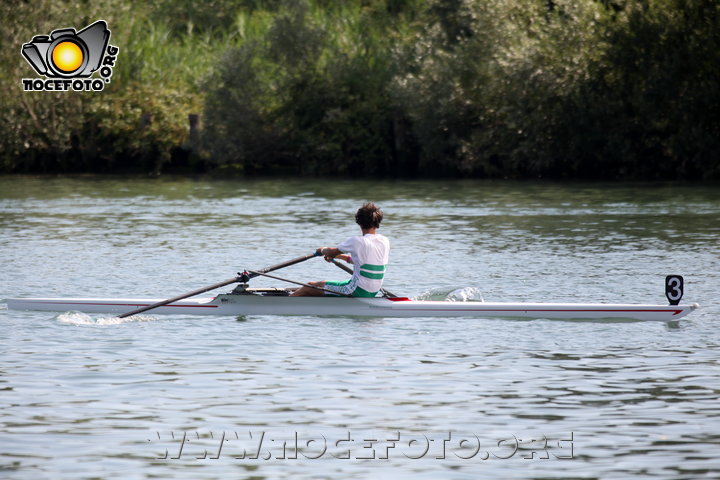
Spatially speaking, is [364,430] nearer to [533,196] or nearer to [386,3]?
[533,196]

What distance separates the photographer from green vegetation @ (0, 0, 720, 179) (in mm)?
46125

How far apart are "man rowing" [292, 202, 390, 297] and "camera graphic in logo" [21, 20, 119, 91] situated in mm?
39812

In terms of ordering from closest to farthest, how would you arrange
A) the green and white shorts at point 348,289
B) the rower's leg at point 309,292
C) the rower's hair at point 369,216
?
the rower's hair at point 369,216 < the green and white shorts at point 348,289 < the rower's leg at point 309,292

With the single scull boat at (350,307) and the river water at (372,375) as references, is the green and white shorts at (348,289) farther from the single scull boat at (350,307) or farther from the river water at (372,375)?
the river water at (372,375)

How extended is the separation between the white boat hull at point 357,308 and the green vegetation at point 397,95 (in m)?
32.0

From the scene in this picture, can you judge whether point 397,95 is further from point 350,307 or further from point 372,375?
point 372,375

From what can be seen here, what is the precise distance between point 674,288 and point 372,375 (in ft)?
15.9

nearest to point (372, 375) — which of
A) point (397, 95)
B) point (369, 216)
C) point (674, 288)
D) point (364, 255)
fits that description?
point (364, 255)

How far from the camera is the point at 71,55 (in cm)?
5381

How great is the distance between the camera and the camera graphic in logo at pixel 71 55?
174 ft

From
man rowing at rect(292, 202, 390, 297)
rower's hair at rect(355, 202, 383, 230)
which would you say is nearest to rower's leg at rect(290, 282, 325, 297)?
man rowing at rect(292, 202, 390, 297)

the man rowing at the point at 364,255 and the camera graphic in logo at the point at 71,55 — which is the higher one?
the camera graphic in logo at the point at 71,55

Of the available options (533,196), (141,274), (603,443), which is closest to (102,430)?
(603,443)

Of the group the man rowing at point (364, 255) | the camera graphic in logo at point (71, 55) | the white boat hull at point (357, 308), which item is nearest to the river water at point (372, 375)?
the white boat hull at point (357, 308)
